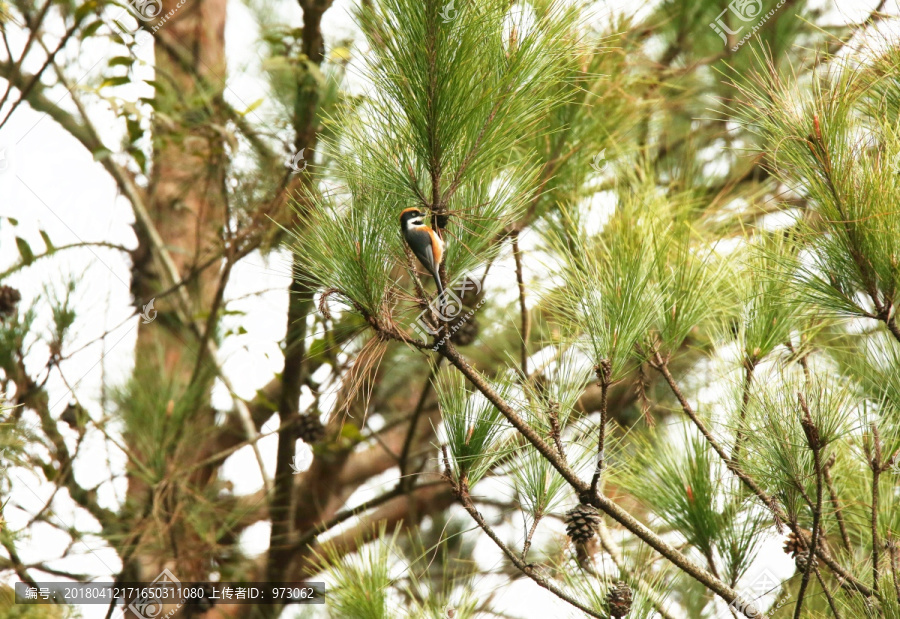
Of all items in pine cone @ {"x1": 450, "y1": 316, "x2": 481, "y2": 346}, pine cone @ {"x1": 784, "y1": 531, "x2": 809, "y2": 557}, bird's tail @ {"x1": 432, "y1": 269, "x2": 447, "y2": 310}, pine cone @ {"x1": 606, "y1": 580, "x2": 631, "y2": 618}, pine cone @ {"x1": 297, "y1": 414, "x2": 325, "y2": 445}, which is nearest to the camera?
bird's tail @ {"x1": 432, "y1": 269, "x2": 447, "y2": 310}

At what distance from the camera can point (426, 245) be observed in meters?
0.74

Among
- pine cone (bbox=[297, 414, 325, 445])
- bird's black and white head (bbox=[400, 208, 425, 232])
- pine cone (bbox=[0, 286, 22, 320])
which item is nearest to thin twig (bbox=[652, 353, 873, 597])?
bird's black and white head (bbox=[400, 208, 425, 232])

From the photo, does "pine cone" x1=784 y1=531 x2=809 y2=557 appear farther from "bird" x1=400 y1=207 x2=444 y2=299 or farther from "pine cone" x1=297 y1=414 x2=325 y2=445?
"pine cone" x1=297 y1=414 x2=325 y2=445

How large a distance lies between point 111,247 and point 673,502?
1.62 metres

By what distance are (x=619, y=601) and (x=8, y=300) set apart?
1599mm

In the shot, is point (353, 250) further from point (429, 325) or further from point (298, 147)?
point (298, 147)

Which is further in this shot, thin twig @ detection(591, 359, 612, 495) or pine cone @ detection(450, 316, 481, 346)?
pine cone @ detection(450, 316, 481, 346)

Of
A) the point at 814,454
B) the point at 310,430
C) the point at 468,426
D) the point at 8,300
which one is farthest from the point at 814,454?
the point at 8,300

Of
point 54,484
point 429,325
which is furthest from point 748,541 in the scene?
point 54,484

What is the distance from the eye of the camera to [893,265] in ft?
2.40

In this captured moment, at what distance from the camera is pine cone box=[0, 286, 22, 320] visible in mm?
1798

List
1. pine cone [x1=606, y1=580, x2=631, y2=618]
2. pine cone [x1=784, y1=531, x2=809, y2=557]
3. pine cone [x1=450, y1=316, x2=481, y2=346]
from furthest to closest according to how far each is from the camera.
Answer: pine cone [x1=450, y1=316, x2=481, y2=346] < pine cone [x1=784, y1=531, x2=809, y2=557] < pine cone [x1=606, y1=580, x2=631, y2=618]

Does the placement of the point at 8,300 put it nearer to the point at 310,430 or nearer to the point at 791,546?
the point at 310,430

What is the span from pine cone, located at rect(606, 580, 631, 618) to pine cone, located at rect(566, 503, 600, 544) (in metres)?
0.08
